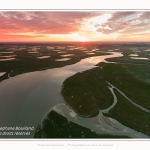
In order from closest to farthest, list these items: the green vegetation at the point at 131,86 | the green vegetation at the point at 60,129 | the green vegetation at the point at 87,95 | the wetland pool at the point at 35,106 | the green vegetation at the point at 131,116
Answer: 1. the green vegetation at the point at 60,129
2. the wetland pool at the point at 35,106
3. the green vegetation at the point at 131,116
4. the green vegetation at the point at 87,95
5. the green vegetation at the point at 131,86

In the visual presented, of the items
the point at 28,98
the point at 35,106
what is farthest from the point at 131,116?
the point at 28,98

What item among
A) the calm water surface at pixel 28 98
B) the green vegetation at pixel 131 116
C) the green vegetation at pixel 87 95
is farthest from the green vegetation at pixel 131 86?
the calm water surface at pixel 28 98

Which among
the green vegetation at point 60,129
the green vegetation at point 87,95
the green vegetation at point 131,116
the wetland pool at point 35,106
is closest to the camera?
the green vegetation at point 60,129

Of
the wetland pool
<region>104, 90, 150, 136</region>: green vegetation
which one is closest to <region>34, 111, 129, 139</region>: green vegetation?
the wetland pool

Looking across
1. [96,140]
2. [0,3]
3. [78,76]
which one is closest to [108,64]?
[78,76]

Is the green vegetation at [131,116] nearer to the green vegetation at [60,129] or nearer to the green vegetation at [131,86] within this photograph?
the green vegetation at [131,86]

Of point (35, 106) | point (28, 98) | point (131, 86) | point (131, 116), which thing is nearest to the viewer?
point (35, 106)

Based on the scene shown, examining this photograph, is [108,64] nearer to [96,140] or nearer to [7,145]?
[96,140]

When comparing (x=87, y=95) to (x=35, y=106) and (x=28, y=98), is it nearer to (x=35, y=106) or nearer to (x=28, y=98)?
(x=35, y=106)
